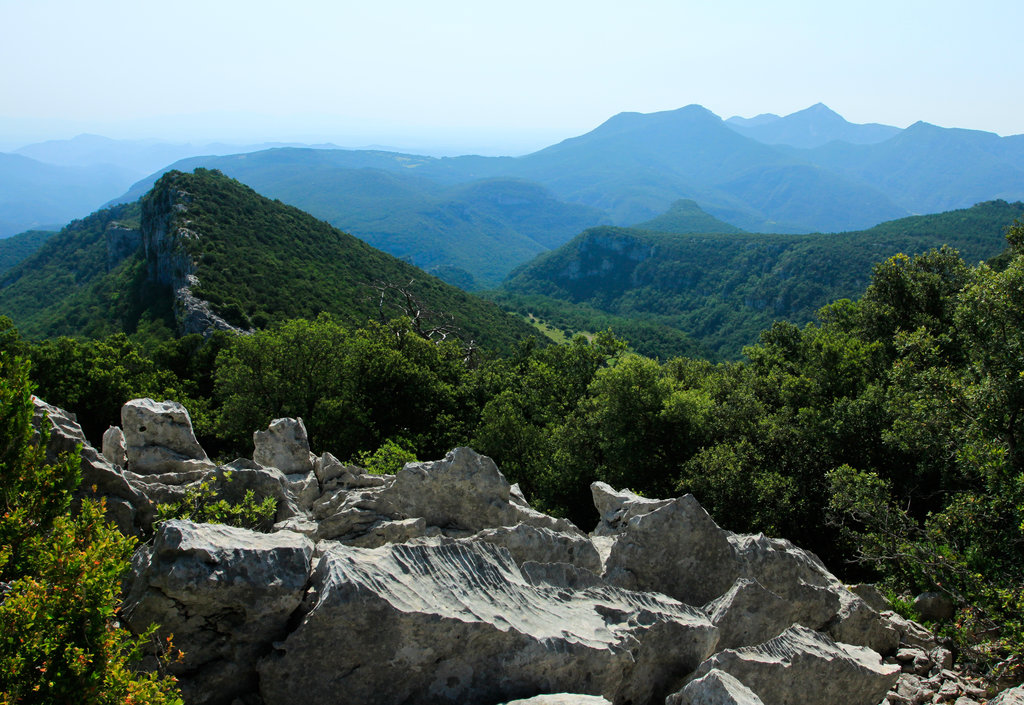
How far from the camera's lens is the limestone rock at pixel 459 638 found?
9.05 meters

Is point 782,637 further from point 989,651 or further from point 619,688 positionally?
point 989,651

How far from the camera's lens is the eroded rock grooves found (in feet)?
29.8

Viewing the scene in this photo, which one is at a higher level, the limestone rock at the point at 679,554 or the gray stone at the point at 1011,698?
the limestone rock at the point at 679,554

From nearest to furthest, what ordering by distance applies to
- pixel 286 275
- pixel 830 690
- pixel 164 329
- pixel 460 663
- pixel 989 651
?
1. pixel 460 663
2. pixel 830 690
3. pixel 989 651
4. pixel 164 329
5. pixel 286 275

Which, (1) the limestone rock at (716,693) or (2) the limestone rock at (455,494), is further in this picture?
(2) the limestone rock at (455,494)

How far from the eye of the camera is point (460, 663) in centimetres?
949

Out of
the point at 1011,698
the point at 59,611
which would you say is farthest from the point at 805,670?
the point at 59,611

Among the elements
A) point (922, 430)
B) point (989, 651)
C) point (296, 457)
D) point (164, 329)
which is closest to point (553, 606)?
point (989, 651)

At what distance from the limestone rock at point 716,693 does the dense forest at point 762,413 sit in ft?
26.3

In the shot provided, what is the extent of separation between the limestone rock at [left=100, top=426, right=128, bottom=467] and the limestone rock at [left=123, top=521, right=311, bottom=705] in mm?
9967

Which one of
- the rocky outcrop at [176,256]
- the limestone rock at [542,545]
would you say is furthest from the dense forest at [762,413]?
the rocky outcrop at [176,256]

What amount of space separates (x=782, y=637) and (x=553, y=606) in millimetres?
5163

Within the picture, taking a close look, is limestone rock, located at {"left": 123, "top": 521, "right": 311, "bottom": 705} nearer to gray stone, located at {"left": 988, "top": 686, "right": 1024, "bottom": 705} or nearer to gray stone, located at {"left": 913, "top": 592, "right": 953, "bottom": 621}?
gray stone, located at {"left": 988, "top": 686, "right": 1024, "bottom": 705}

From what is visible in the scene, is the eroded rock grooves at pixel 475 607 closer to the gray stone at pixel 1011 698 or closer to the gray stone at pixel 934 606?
the gray stone at pixel 934 606
